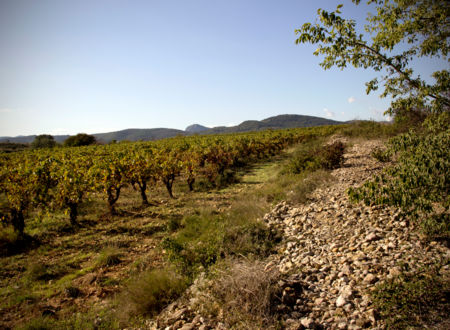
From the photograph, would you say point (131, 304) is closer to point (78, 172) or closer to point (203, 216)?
point (203, 216)

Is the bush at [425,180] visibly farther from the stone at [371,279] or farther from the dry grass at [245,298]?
the dry grass at [245,298]

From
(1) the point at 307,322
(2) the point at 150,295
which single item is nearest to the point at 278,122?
(2) the point at 150,295

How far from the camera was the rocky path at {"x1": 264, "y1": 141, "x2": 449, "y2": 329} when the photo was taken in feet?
9.80

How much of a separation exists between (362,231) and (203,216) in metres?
5.14

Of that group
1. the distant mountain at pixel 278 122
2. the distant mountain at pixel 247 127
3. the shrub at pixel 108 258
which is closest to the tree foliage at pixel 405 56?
the shrub at pixel 108 258

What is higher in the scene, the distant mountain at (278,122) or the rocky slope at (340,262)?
the distant mountain at (278,122)

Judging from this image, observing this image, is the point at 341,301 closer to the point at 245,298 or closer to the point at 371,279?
the point at 371,279

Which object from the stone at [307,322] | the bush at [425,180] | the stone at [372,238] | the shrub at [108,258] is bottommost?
the shrub at [108,258]

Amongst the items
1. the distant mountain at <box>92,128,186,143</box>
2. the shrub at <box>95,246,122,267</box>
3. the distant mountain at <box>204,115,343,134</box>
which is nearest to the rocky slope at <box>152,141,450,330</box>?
the shrub at <box>95,246,122,267</box>

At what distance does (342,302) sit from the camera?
306 centimetres

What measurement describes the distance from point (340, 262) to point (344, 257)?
15 centimetres

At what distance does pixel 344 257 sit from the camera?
4047 millimetres

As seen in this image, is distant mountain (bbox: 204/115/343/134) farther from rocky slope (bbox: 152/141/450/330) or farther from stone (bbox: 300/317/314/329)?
stone (bbox: 300/317/314/329)

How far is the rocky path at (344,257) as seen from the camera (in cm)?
299
